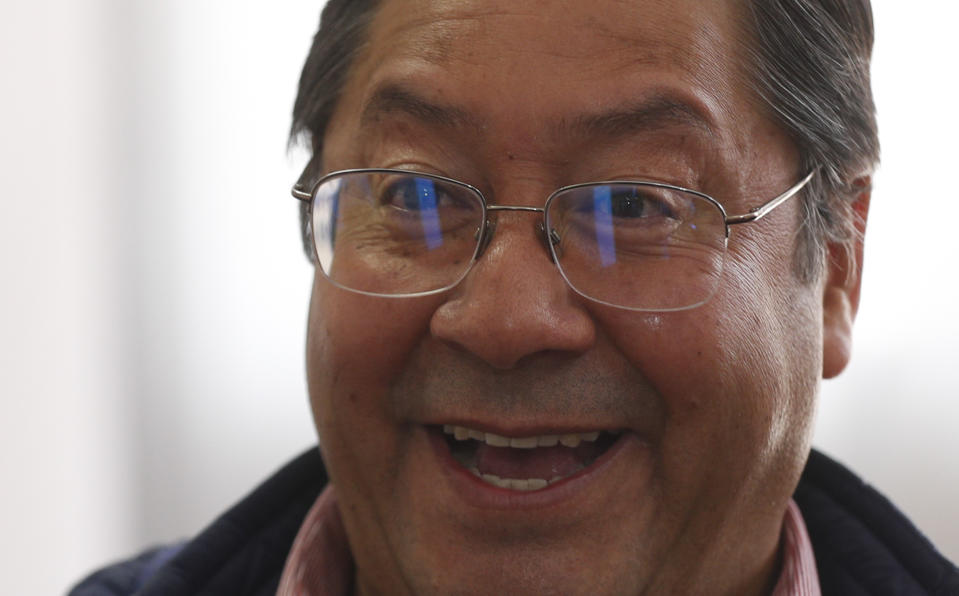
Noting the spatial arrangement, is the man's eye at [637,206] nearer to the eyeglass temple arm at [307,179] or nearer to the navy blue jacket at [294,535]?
the eyeglass temple arm at [307,179]

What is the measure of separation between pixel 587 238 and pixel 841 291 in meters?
0.47

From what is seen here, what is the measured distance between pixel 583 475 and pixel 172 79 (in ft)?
6.78

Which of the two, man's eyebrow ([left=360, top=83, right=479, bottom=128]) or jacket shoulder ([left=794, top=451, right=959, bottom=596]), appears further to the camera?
jacket shoulder ([left=794, top=451, right=959, bottom=596])

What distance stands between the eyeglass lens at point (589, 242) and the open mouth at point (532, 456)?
0.59 ft

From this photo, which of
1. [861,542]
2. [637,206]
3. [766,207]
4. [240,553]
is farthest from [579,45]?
[240,553]

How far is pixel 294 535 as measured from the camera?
1.71 meters

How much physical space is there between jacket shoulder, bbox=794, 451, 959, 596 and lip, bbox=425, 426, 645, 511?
460 mm

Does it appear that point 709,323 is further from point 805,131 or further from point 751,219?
point 805,131

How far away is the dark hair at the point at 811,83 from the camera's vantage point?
4.44ft

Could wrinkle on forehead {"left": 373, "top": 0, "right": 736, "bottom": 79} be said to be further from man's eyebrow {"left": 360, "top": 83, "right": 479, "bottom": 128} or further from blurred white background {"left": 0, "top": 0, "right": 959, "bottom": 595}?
blurred white background {"left": 0, "top": 0, "right": 959, "bottom": 595}

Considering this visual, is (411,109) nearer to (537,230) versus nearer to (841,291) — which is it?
(537,230)

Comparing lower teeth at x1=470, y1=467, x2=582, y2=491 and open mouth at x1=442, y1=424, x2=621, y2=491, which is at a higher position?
open mouth at x1=442, y1=424, x2=621, y2=491

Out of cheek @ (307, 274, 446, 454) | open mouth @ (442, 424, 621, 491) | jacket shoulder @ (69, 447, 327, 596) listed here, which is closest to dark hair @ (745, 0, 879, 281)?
open mouth @ (442, 424, 621, 491)

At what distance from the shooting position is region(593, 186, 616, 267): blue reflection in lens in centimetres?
125
